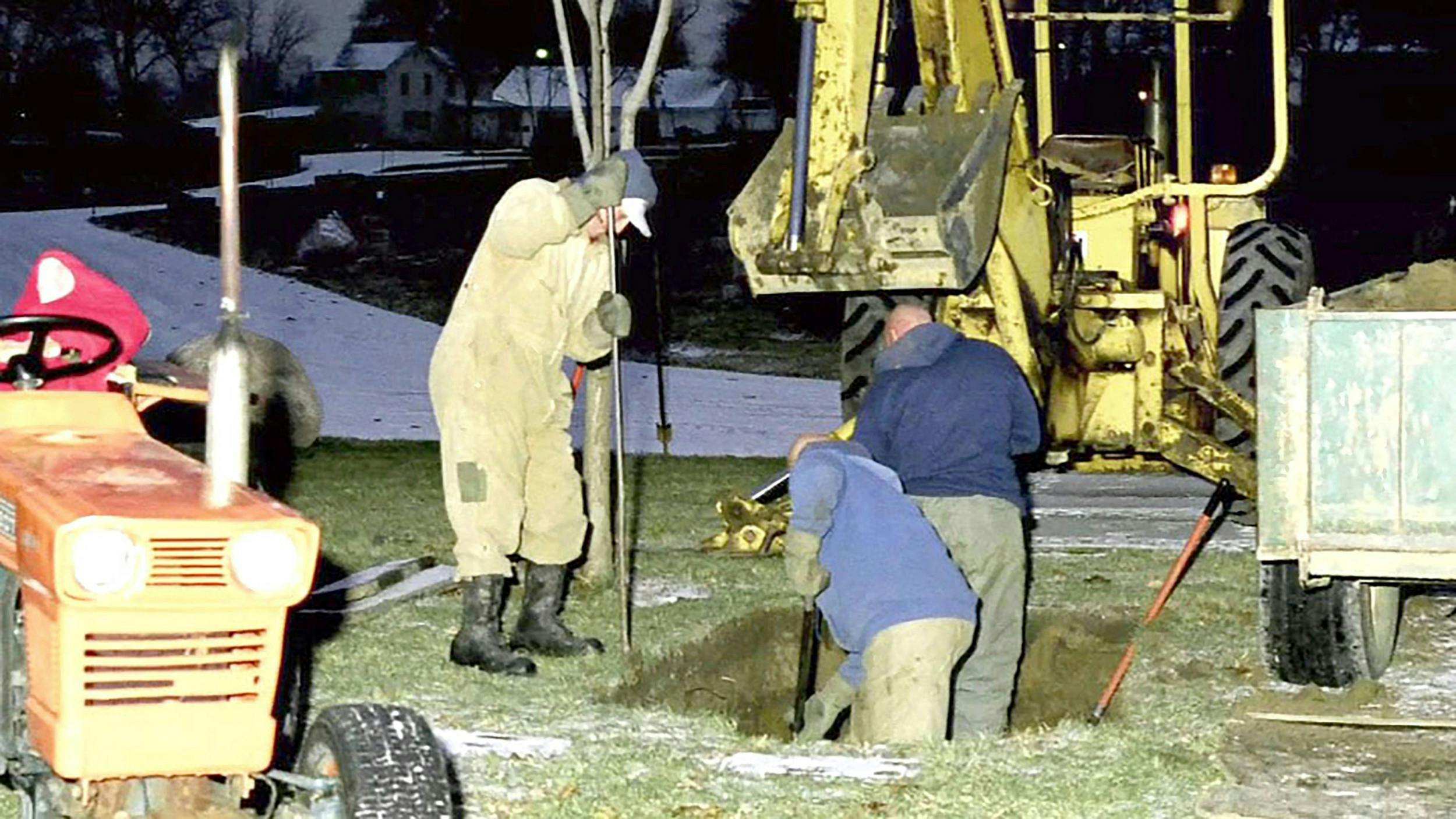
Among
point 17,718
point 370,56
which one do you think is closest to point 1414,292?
point 17,718

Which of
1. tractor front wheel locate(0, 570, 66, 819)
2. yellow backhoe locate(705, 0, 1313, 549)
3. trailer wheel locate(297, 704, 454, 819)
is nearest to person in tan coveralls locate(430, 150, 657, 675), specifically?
yellow backhoe locate(705, 0, 1313, 549)

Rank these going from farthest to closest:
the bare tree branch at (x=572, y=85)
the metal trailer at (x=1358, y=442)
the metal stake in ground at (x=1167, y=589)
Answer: the bare tree branch at (x=572, y=85) → the metal stake in ground at (x=1167, y=589) → the metal trailer at (x=1358, y=442)

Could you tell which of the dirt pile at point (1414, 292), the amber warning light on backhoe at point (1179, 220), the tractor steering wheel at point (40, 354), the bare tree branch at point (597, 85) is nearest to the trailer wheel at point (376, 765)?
the tractor steering wheel at point (40, 354)

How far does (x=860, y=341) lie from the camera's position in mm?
11727

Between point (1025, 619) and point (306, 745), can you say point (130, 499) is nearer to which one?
point (306, 745)

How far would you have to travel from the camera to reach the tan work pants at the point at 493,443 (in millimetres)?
8641

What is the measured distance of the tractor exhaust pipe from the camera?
197 inches

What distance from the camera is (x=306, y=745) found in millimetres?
5363

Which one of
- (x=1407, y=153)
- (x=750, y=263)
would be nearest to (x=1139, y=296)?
(x=750, y=263)

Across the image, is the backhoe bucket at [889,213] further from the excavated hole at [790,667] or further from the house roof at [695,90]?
the house roof at [695,90]

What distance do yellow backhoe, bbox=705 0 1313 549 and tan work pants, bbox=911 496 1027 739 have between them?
36.9 inches

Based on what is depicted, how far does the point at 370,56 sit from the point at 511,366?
161ft

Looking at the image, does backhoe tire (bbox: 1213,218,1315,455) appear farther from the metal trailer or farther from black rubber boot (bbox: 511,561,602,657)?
the metal trailer

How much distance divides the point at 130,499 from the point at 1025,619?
5482 millimetres
